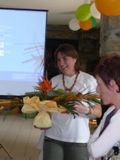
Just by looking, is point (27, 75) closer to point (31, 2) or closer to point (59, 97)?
point (59, 97)

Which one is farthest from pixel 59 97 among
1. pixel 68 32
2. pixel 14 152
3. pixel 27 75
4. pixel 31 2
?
pixel 68 32

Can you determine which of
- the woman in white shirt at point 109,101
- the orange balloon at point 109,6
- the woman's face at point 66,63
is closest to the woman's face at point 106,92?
the woman in white shirt at point 109,101

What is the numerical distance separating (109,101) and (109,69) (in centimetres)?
14

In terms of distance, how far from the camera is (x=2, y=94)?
3.28 m

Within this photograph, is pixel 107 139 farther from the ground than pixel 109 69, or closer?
closer

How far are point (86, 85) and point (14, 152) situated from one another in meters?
2.13

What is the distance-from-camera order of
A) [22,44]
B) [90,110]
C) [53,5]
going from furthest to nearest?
[53,5] < [22,44] < [90,110]

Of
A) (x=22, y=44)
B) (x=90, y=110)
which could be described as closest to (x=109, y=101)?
(x=90, y=110)

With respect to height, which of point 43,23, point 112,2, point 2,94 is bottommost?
point 2,94

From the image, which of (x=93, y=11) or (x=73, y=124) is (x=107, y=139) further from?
(x=93, y=11)

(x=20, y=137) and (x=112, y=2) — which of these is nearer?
(x=112, y=2)

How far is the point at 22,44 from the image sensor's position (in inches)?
124

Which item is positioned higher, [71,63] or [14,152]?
[71,63]

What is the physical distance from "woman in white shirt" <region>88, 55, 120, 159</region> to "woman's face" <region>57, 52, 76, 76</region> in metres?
0.95
